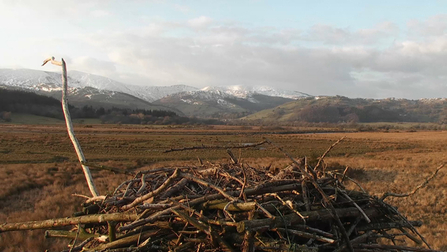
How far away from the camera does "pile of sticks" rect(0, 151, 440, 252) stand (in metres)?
2.65

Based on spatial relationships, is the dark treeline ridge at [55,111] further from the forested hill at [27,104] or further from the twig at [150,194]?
the twig at [150,194]

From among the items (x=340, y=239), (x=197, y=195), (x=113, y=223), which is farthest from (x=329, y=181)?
(x=113, y=223)

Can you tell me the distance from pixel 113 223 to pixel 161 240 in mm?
509

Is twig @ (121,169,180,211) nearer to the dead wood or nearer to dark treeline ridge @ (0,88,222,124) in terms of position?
the dead wood

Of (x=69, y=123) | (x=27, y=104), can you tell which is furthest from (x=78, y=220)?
(x=27, y=104)

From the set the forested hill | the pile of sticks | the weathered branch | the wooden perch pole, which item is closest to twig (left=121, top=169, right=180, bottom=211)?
the pile of sticks

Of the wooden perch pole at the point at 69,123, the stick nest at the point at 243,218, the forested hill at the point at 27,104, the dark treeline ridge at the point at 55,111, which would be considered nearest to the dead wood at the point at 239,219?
the stick nest at the point at 243,218

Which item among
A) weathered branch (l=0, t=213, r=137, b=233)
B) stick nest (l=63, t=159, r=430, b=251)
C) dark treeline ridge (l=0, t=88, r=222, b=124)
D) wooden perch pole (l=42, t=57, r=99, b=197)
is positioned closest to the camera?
stick nest (l=63, t=159, r=430, b=251)

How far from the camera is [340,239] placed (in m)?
2.87

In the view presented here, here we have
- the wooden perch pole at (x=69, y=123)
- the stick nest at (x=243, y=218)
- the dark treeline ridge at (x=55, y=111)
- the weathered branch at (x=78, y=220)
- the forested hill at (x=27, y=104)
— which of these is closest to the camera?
the stick nest at (x=243, y=218)

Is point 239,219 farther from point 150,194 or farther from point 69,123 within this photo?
point 69,123

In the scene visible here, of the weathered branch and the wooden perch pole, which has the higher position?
the wooden perch pole

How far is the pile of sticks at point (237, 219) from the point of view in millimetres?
2650

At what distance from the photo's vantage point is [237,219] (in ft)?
9.14
